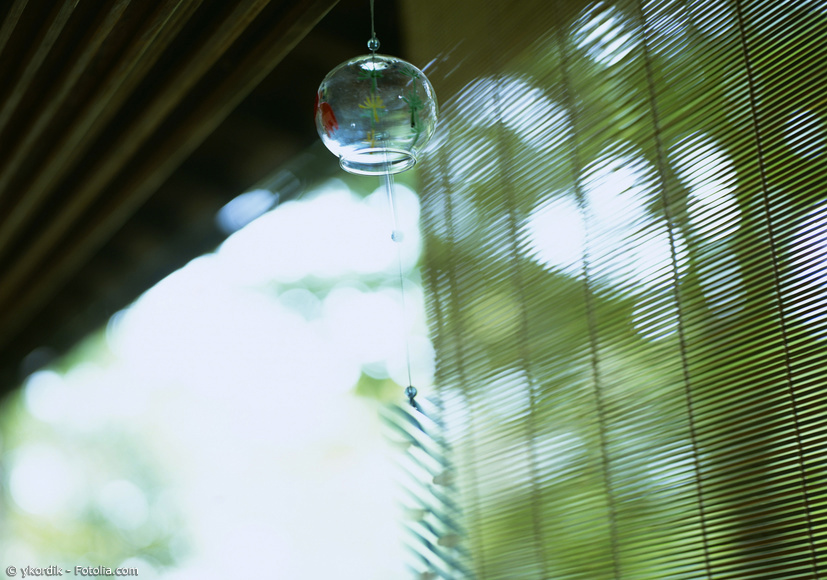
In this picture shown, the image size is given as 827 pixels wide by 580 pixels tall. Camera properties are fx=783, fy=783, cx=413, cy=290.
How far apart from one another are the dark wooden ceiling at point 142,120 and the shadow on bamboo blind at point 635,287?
25.4 inches

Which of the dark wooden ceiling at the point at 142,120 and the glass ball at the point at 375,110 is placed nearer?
the glass ball at the point at 375,110

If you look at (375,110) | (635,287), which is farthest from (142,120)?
(635,287)

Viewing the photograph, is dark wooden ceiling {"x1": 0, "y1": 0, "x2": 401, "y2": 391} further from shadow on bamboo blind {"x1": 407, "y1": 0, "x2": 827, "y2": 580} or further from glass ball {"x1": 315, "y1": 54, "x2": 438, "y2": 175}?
glass ball {"x1": 315, "y1": 54, "x2": 438, "y2": 175}

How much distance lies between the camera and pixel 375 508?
487cm

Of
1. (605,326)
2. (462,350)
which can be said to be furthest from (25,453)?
(605,326)

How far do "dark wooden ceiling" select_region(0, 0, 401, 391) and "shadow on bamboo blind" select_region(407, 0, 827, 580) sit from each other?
2.12 ft

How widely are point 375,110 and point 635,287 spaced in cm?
74

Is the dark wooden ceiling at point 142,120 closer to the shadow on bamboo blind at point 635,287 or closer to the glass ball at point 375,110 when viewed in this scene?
the shadow on bamboo blind at point 635,287

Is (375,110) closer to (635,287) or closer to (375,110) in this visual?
(375,110)

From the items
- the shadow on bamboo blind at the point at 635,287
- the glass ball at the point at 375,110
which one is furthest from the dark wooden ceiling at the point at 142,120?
the glass ball at the point at 375,110

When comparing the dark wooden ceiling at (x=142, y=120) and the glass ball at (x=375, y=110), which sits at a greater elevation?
the dark wooden ceiling at (x=142, y=120)

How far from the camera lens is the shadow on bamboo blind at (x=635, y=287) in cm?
Result: 145

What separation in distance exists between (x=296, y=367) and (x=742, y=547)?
3982mm

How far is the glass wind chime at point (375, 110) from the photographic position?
4.77ft
